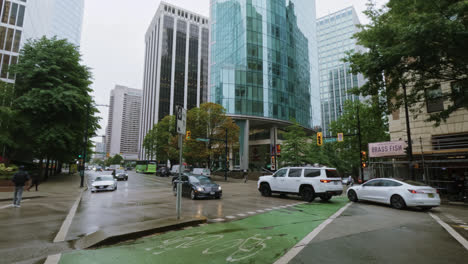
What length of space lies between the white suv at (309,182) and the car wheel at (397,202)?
7.96ft

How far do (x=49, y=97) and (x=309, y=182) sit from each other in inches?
980

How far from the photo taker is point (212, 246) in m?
5.45

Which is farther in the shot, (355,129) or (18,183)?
(355,129)

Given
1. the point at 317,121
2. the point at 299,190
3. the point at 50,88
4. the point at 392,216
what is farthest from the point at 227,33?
the point at 392,216

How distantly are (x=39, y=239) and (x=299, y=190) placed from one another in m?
12.0

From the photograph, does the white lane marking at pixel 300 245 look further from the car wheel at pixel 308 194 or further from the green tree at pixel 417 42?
the green tree at pixel 417 42

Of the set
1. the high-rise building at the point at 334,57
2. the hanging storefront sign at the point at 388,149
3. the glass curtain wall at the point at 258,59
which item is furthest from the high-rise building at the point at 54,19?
the high-rise building at the point at 334,57

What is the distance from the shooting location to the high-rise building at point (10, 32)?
3612 centimetres

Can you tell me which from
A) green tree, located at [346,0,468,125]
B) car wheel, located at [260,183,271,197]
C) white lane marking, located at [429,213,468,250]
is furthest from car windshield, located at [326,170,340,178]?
white lane marking, located at [429,213,468,250]

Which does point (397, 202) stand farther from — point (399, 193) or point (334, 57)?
point (334, 57)

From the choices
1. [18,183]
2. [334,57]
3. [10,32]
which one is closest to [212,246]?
[18,183]

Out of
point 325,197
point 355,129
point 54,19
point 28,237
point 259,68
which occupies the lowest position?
point 28,237

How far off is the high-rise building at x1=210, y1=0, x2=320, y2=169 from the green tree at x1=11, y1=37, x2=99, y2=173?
28.6 m

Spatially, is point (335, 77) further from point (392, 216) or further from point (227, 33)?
point (392, 216)
